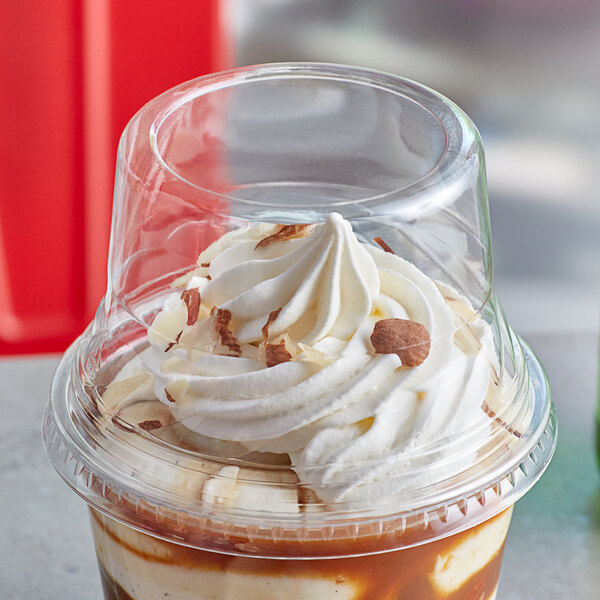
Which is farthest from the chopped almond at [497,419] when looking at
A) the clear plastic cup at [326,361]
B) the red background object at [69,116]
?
the red background object at [69,116]

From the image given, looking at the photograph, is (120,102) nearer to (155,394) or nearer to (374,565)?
(155,394)

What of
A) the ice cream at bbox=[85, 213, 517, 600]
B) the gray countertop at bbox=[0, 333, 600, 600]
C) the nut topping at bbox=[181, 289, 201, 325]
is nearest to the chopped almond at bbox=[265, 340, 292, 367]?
the ice cream at bbox=[85, 213, 517, 600]

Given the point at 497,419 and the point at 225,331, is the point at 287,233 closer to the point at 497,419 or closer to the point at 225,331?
the point at 225,331

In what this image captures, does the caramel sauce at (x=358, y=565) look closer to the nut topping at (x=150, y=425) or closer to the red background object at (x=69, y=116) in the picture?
the nut topping at (x=150, y=425)

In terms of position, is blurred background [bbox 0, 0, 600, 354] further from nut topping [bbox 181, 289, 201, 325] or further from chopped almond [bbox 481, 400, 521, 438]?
chopped almond [bbox 481, 400, 521, 438]

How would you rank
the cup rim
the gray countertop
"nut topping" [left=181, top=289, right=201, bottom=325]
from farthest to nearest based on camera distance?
the gray countertop → "nut topping" [left=181, top=289, right=201, bottom=325] → the cup rim

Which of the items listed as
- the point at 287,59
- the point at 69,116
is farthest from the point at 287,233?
the point at 287,59
